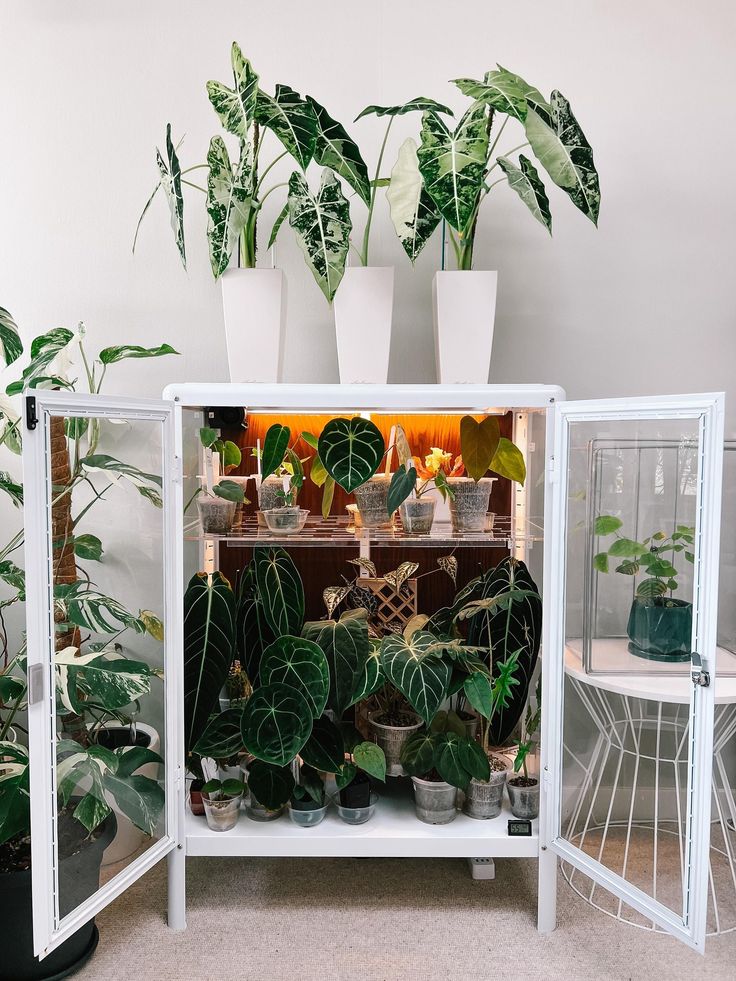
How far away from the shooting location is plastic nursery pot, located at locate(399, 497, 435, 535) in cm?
193

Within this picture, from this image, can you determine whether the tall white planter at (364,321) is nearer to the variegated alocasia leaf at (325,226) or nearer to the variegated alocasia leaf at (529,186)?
the variegated alocasia leaf at (325,226)

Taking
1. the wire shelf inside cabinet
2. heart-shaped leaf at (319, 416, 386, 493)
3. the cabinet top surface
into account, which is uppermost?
the cabinet top surface

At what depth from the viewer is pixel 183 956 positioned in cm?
172

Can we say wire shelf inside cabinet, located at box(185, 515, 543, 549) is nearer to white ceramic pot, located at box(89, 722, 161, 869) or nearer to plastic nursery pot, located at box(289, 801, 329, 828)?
white ceramic pot, located at box(89, 722, 161, 869)

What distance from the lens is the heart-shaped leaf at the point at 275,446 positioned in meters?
1.85

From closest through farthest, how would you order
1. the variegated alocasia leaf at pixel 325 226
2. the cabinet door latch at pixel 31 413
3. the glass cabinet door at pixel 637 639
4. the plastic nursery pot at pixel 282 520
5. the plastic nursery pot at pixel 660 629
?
1. the cabinet door latch at pixel 31 413
2. the glass cabinet door at pixel 637 639
3. the plastic nursery pot at pixel 660 629
4. the variegated alocasia leaf at pixel 325 226
5. the plastic nursery pot at pixel 282 520

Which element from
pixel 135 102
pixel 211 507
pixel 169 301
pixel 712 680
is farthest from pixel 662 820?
pixel 135 102

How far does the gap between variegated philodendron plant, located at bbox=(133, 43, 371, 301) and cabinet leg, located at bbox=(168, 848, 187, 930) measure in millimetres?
1420

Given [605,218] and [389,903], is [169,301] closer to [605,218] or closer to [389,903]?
[605,218]

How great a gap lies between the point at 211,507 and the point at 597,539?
976mm

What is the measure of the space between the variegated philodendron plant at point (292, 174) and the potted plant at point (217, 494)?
17.6 inches

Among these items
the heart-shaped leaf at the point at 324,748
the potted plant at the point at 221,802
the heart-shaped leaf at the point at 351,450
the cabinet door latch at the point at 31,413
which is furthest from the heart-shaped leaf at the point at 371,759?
the cabinet door latch at the point at 31,413

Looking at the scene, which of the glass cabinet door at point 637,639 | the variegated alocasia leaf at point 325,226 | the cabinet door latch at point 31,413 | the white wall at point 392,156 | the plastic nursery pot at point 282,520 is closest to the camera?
the cabinet door latch at point 31,413

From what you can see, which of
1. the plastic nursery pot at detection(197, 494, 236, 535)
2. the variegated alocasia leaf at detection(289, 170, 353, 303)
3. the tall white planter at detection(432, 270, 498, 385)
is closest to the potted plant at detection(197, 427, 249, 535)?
the plastic nursery pot at detection(197, 494, 236, 535)
